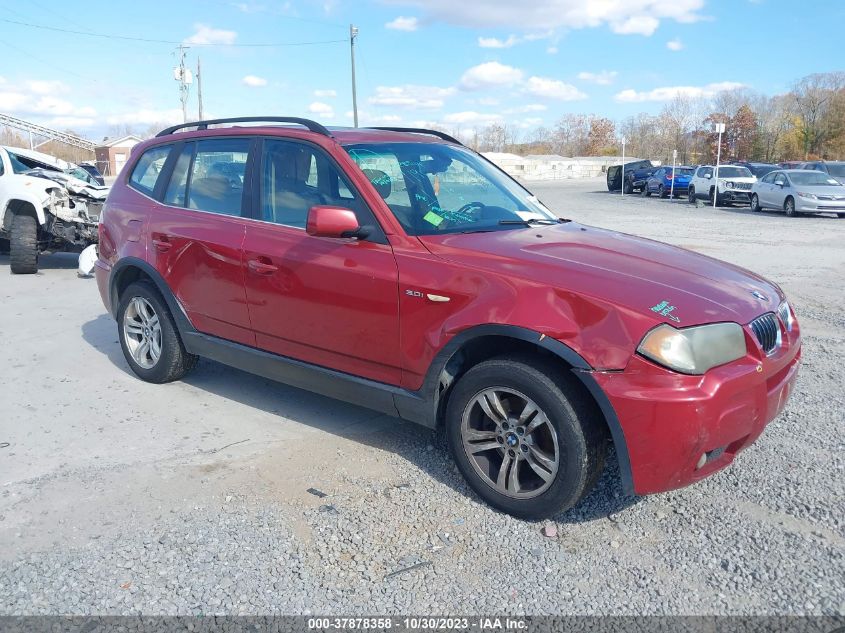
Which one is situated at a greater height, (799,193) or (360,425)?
(799,193)

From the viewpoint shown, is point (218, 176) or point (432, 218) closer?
point (432, 218)

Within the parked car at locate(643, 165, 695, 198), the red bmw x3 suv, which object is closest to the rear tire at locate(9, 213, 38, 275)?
the red bmw x3 suv

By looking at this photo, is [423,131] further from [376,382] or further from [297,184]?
[376,382]

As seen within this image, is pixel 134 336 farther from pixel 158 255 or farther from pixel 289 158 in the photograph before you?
pixel 289 158

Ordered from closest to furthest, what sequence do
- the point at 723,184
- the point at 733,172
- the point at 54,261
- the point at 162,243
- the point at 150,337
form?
the point at 162,243
the point at 150,337
the point at 54,261
the point at 723,184
the point at 733,172

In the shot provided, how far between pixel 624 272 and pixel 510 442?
0.96 metres

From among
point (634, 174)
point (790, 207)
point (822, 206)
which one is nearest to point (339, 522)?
point (822, 206)

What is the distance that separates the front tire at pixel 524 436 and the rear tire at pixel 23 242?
9.22m

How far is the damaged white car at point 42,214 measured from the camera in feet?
34.8

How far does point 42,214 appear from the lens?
1065cm

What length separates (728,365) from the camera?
310 centimetres

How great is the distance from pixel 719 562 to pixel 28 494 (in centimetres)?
338

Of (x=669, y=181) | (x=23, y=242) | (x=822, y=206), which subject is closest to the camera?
(x=23, y=242)

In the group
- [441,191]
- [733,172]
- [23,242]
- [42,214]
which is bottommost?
[23,242]
